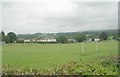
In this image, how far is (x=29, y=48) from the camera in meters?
9.50

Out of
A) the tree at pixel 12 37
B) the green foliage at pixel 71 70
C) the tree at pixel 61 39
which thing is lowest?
the green foliage at pixel 71 70

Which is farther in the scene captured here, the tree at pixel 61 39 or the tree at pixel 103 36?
the tree at pixel 103 36

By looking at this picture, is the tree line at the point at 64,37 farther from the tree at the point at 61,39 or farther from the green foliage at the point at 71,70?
the green foliage at the point at 71,70

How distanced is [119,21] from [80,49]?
353cm

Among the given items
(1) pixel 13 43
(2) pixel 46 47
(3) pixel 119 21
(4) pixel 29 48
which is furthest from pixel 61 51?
(3) pixel 119 21

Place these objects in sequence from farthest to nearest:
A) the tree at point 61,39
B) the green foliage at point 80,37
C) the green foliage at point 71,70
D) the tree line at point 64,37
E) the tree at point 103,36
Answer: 1. the tree at point 103,36
2. the green foliage at point 80,37
3. the tree at point 61,39
4. the tree line at point 64,37
5. the green foliage at point 71,70

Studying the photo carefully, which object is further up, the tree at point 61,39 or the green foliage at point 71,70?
the tree at point 61,39

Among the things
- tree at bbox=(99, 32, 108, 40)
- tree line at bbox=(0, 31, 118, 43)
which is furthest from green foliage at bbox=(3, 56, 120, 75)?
tree at bbox=(99, 32, 108, 40)

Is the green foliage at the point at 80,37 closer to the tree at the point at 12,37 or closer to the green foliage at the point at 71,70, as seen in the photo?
the tree at the point at 12,37

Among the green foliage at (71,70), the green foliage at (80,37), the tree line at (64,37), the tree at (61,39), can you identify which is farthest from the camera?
the green foliage at (80,37)

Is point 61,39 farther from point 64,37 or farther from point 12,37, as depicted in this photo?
point 12,37

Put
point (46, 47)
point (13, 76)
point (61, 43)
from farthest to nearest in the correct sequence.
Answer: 1. point (46, 47)
2. point (61, 43)
3. point (13, 76)

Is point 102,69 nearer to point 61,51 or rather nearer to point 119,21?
point 119,21

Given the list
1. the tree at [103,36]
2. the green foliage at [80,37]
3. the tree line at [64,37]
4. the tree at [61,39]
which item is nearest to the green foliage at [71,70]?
the tree line at [64,37]
